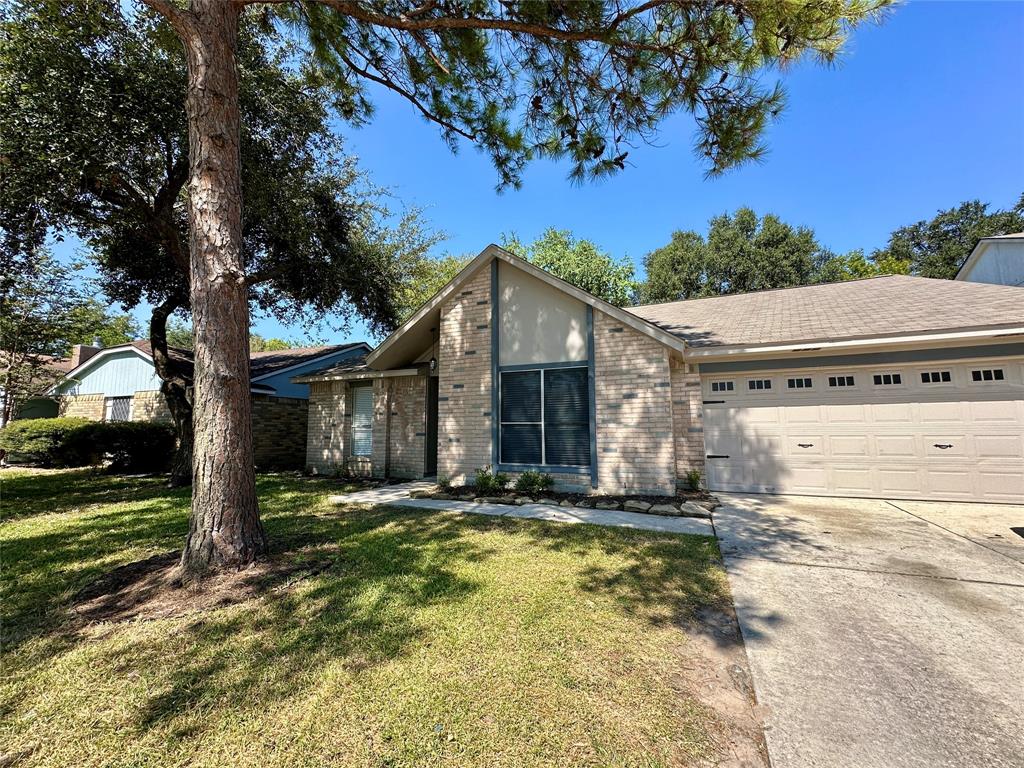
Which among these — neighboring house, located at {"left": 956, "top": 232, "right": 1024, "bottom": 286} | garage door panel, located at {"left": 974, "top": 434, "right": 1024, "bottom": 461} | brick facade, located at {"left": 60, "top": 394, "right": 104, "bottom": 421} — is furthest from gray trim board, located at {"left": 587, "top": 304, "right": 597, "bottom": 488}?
brick facade, located at {"left": 60, "top": 394, "right": 104, "bottom": 421}

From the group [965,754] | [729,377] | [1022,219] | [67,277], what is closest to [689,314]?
[729,377]

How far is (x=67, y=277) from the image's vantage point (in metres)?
11.8

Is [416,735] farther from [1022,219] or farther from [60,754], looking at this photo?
[1022,219]

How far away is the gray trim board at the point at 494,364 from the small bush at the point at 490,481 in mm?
211

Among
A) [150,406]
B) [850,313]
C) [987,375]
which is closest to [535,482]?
[850,313]

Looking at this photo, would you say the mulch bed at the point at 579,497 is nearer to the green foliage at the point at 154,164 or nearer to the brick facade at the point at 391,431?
the brick facade at the point at 391,431

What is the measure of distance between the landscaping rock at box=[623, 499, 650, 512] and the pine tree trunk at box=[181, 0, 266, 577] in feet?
17.4

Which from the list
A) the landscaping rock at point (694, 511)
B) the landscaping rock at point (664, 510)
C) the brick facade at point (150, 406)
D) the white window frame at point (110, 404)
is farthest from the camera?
the white window frame at point (110, 404)

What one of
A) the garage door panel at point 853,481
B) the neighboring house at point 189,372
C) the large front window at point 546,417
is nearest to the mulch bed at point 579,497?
the large front window at point 546,417

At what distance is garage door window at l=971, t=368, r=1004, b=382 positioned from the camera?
6.82 metres

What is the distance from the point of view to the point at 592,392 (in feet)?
25.8

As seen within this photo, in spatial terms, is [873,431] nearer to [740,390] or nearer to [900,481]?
[900,481]

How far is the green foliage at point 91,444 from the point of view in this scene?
1280 cm

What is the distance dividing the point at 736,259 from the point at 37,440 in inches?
1379
